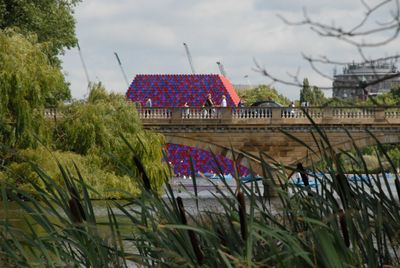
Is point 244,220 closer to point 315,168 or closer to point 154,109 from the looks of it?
point 315,168

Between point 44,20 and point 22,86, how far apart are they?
45.6ft

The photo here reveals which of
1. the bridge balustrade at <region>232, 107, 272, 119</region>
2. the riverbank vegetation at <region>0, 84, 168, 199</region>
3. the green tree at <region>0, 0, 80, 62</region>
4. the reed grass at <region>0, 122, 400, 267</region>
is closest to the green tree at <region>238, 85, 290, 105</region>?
the bridge balustrade at <region>232, 107, 272, 119</region>

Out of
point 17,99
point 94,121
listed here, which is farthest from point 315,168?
point 94,121

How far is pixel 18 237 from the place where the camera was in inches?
254

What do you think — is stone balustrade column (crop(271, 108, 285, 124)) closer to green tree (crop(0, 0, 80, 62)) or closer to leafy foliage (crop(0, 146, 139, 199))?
green tree (crop(0, 0, 80, 62))

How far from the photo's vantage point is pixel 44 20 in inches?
1636

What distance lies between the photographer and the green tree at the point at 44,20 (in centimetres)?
4053

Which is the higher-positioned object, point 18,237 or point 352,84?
point 352,84

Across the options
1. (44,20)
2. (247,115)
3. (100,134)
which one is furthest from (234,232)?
(247,115)

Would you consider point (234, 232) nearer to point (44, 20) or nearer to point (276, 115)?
point (44, 20)

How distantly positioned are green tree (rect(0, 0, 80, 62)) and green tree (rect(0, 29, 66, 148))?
1023cm

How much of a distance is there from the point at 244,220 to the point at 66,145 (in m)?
29.1

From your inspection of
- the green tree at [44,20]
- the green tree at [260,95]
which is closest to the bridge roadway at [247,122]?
the green tree at [44,20]

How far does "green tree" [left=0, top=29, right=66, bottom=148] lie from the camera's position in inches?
1091
